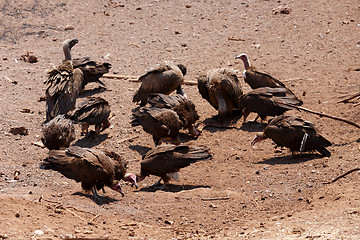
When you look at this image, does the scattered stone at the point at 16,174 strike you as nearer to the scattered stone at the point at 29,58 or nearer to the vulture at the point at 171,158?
the vulture at the point at 171,158

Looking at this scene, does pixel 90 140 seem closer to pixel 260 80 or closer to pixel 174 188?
pixel 174 188

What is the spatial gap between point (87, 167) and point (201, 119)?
441cm

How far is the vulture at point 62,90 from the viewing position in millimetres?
11680

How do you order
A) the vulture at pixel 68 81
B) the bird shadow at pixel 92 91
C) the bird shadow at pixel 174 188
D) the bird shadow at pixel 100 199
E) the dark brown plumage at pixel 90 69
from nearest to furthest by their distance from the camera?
1. the bird shadow at pixel 100 199
2. the bird shadow at pixel 174 188
3. the vulture at pixel 68 81
4. the dark brown plumage at pixel 90 69
5. the bird shadow at pixel 92 91

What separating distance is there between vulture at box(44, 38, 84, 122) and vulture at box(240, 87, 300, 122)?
11.9 feet

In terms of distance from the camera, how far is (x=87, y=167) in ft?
26.8

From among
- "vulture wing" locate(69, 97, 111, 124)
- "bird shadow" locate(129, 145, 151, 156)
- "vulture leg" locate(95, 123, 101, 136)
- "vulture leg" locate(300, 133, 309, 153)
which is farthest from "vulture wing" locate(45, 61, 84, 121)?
"vulture leg" locate(300, 133, 309, 153)

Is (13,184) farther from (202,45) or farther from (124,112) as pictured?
(202,45)

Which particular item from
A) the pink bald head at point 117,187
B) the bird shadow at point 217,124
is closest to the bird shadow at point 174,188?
the pink bald head at point 117,187

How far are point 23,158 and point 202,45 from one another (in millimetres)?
7436

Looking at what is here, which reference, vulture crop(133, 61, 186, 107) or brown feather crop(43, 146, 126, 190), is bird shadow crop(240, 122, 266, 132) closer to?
vulture crop(133, 61, 186, 107)

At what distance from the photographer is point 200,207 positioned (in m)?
7.78

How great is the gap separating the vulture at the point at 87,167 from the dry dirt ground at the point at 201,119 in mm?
232

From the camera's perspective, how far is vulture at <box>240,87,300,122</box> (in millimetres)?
11023
